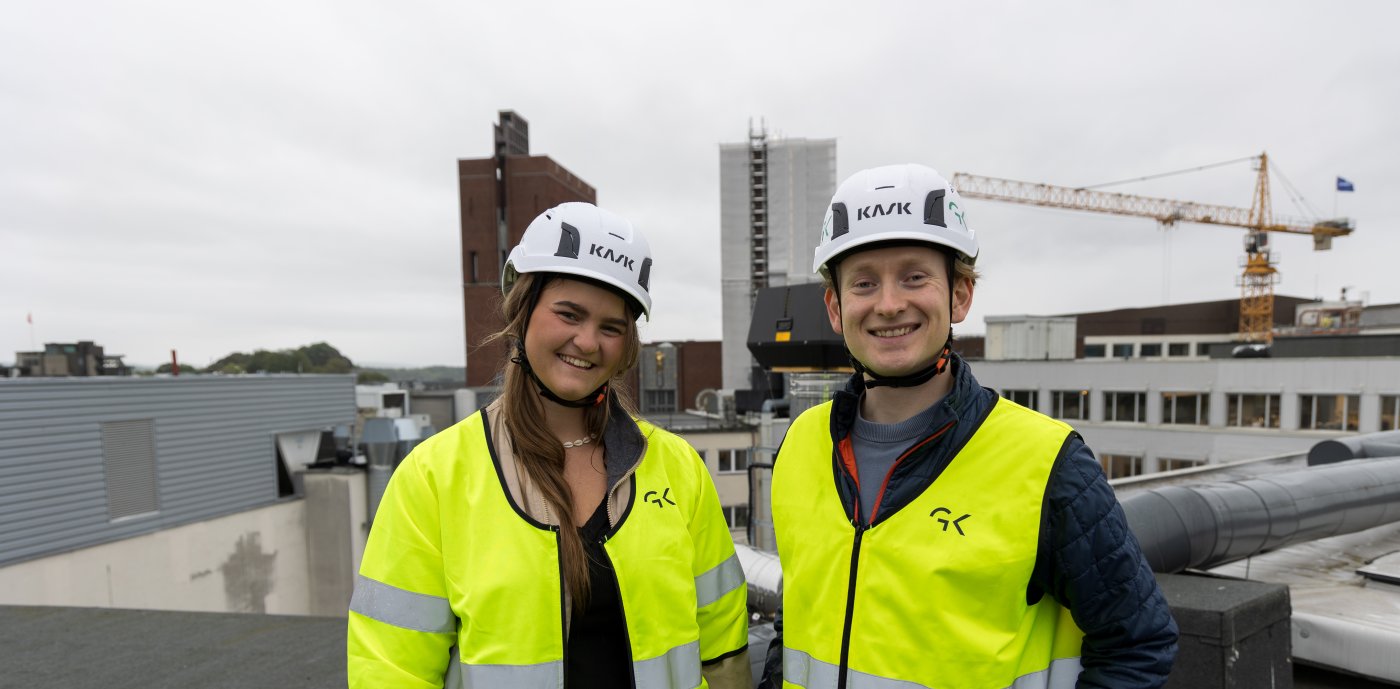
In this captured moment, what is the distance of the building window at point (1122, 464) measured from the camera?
25.0m

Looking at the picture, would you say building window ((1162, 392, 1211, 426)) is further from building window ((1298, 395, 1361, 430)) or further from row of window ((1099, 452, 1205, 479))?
building window ((1298, 395, 1361, 430))

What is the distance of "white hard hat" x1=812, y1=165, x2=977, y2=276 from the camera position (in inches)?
72.6

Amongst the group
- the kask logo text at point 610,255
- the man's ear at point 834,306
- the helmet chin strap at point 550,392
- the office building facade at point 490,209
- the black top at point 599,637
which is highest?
the office building facade at point 490,209

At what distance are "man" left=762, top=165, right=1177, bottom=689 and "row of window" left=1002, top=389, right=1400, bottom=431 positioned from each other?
2122cm

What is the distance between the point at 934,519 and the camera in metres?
1.74

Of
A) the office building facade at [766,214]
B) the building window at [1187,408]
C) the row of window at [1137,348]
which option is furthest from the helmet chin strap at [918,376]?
the row of window at [1137,348]

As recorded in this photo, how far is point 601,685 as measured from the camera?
1.88 metres

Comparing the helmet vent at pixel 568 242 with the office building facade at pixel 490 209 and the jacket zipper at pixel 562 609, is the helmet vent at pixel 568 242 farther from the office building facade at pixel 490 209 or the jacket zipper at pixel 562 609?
the office building facade at pixel 490 209

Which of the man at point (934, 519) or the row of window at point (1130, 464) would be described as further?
the row of window at point (1130, 464)

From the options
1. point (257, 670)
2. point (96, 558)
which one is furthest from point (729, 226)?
point (257, 670)

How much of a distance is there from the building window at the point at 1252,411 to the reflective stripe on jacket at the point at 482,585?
28.0m

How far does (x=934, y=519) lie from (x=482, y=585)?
1269mm

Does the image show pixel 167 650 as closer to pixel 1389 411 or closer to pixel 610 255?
pixel 610 255

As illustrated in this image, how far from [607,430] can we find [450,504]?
0.57 m
